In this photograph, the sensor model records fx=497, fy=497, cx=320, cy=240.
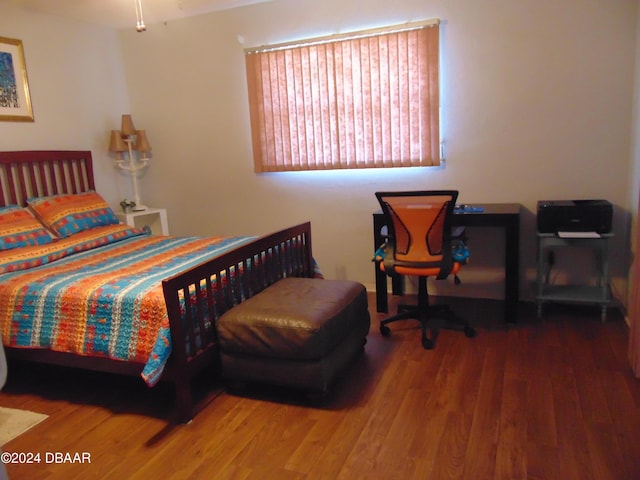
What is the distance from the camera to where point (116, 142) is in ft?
14.3

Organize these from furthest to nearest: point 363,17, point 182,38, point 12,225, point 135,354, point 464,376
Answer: point 182,38 < point 363,17 < point 12,225 < point 464,376 < point 135,354

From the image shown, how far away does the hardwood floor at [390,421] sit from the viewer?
192 cm

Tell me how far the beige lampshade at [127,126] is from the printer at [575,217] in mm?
3398

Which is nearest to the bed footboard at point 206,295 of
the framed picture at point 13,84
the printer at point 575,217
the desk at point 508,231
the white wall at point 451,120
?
the desk at point 508,231

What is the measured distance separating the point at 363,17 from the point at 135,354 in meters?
2.93

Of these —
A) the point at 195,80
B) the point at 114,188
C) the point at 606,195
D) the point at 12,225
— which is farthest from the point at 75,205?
the point at 606,195

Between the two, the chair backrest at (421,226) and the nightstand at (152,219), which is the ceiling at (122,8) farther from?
the chair backrest at (421,226)

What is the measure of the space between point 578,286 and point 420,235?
1415 mm

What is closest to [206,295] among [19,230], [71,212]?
[19,230]

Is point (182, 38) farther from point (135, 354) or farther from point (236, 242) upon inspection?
point (135, 354)

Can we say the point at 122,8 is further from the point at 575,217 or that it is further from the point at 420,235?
the point at 575,217

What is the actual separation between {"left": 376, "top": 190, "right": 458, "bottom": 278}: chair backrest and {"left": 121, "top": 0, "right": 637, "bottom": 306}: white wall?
96 cm

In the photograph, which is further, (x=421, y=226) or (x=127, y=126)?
(x=127, y=126)

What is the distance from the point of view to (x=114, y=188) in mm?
4605
